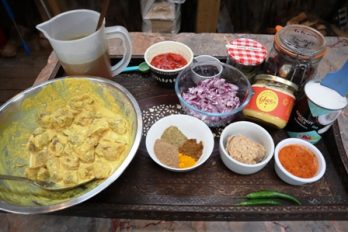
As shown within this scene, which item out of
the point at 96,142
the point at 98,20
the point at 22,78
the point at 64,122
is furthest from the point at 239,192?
the point at 22,78

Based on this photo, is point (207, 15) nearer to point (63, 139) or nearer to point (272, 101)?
point (272, 101)

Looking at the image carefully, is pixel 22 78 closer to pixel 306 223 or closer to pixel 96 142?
pixel 96 142

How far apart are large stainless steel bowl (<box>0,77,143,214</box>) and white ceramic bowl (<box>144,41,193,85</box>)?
0.63ft

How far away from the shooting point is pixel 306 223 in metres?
0.79

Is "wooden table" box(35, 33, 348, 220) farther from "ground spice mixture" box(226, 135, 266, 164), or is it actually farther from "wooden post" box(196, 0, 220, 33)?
"wooden post" box(196, 0, 220, 33)

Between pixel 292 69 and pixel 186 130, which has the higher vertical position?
pixel 292 69

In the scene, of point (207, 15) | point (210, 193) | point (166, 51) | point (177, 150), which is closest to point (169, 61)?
point (166, 51)

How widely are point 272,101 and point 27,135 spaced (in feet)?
2.37

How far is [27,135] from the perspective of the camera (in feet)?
2.67

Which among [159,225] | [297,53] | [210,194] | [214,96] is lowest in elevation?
[159,225]

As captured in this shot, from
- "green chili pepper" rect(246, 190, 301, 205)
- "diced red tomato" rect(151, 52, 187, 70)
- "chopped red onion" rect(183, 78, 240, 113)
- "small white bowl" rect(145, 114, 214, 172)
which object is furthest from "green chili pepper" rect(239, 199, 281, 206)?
"diced red tomato" rect(151, 52, 187, 70)

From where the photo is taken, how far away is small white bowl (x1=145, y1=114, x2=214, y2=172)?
0.79 m

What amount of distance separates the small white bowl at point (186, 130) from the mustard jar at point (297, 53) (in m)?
0.29

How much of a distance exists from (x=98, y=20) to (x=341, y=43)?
122 cm
